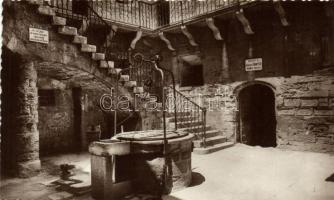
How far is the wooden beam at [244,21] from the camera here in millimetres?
8988

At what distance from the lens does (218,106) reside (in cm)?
1063

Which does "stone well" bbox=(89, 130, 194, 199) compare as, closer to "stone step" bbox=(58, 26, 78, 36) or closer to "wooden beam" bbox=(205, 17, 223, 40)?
"stone step" bbox=(58, 26, 78, 36)

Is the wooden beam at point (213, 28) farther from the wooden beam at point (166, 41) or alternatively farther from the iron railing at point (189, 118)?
the iron railing at point (189, 118)

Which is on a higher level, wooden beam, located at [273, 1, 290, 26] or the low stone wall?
wooden beam, located at [273, 1, 290, 26]

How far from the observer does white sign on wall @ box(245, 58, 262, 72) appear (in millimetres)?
9539

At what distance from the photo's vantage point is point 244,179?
6082mm

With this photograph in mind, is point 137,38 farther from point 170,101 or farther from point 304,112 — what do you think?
point 304,112

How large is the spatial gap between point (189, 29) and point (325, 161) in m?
6.35

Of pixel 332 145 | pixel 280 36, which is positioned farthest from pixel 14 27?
pixel 332 145

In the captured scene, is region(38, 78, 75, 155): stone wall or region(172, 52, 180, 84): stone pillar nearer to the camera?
region(38, 78, 75, 155): stone wall

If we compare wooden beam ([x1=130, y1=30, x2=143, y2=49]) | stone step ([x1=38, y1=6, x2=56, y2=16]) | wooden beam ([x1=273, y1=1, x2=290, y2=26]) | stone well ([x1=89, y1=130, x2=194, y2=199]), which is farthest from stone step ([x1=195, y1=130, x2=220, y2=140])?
stone step ([x1=38, y1=6, x2=56, y2=16])

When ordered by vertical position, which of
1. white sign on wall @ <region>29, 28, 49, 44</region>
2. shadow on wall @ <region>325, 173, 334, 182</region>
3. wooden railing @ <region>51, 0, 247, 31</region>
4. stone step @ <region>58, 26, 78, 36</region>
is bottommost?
shadow on wall @ <region>325, 173, 334, 182</region>

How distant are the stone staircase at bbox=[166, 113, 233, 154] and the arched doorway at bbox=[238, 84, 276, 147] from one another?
2.99ft

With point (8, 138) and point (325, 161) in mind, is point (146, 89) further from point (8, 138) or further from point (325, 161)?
point (325, 161)
